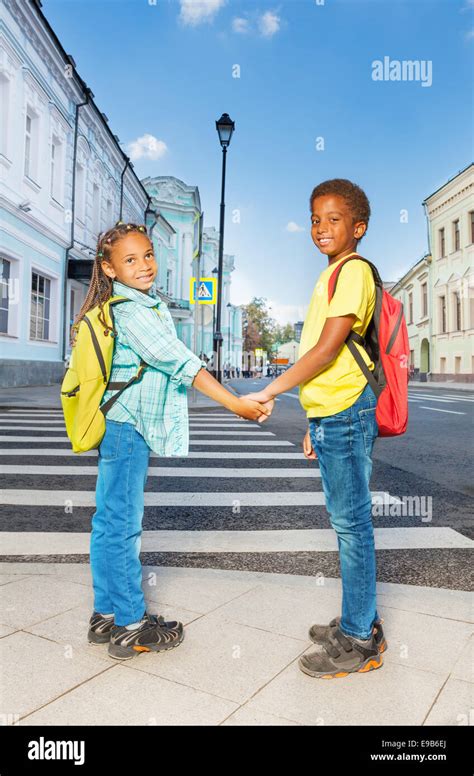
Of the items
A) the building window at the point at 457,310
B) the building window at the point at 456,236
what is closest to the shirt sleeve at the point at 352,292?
the building window at the point at 457,310

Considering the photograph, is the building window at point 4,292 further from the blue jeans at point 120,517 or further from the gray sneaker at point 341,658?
the gray sneaker at point 341,658

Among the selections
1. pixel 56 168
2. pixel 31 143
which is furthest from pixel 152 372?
pixel 56 168

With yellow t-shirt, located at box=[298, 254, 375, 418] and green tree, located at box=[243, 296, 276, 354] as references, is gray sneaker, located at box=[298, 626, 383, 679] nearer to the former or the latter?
yellow t-shirt, located at box=[298, 254, 375, 418]

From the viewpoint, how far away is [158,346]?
90.1 inches

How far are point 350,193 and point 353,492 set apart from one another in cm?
114

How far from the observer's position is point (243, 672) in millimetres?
2209

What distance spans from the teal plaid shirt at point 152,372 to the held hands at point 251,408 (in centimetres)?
23

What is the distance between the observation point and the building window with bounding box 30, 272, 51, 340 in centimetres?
1855

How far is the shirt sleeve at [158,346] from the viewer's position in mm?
2289

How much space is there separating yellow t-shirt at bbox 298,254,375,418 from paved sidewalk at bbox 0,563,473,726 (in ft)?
3.27

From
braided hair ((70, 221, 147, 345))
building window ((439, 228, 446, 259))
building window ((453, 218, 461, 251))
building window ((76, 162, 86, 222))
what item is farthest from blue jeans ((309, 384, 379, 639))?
building window ((439, 228, 446, 259))

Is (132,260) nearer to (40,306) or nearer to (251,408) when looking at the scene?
(251,408)
